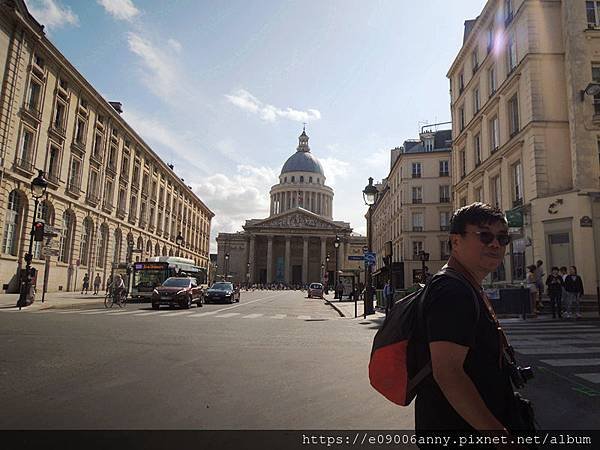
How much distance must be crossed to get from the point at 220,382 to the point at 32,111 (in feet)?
96.3

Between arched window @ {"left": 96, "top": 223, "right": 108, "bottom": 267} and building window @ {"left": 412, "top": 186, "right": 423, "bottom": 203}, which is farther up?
building window @ {"left": 412, "top": 186, "right": 423, "bottom": 203}

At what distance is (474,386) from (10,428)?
3.94 meters

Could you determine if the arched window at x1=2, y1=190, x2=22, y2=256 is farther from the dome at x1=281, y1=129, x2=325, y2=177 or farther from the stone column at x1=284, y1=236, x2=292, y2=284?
the dome at x1=281, y1=129, x2=325, y2=177

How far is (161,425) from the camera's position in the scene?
12.8ft

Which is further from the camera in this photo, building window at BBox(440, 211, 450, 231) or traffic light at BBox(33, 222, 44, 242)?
building window at BBox(440, 211, 450, 231)

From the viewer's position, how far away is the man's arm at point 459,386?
1.61m

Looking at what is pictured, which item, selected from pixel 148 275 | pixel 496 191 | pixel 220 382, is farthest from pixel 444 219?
pixel 220 382

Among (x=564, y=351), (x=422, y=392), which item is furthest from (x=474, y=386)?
(x=564, y=351)

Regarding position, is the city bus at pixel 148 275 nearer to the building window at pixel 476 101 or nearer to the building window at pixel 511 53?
the building window at pixel 476 101

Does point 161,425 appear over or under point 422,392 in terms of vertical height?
under

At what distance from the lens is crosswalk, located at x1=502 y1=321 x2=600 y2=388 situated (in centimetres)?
644

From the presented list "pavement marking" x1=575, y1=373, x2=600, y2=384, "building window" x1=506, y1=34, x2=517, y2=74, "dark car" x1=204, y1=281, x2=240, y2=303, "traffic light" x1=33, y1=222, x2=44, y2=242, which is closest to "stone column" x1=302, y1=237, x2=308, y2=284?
"dark car" x1=204, y1=281, x2=240, y2=303

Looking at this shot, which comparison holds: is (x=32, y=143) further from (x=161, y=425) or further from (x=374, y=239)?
(x=374, y=239)

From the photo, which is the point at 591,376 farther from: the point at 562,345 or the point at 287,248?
the point at 287,248
